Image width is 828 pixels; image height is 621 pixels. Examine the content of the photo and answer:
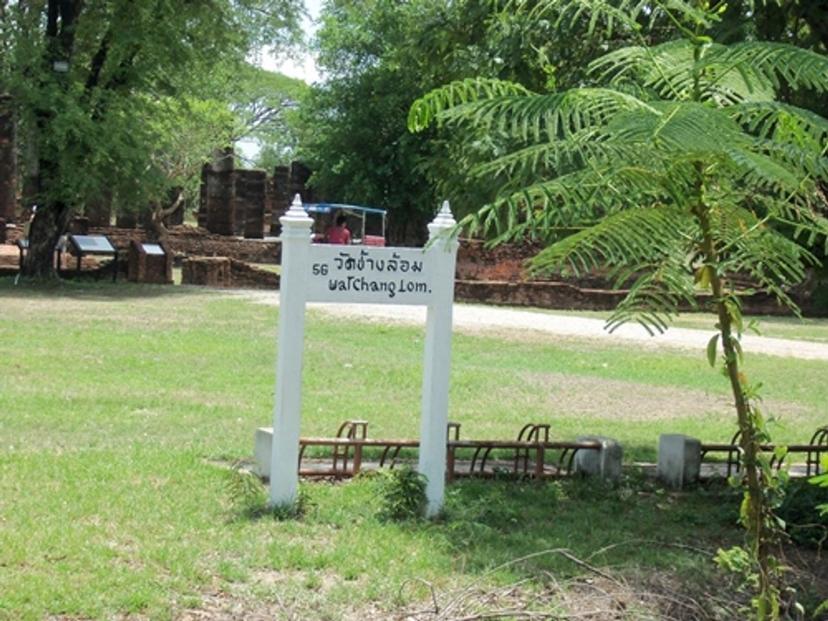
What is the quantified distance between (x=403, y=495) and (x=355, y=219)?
37.0 m

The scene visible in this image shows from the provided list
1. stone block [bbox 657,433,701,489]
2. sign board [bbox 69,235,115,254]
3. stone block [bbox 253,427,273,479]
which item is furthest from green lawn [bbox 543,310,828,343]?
stone block [bbox 253,427,273,479]

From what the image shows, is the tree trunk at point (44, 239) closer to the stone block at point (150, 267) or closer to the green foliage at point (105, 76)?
the green foliage at point (105, 76)

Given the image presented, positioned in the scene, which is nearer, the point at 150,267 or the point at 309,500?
the point at 309,500

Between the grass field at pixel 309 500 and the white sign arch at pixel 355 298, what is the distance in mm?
331

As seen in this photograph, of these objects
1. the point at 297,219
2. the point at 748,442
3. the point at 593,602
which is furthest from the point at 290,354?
the point at 748,442

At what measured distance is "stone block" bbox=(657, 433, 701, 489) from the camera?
930 centimetres

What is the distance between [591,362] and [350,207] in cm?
2376

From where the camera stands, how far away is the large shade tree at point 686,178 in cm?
399

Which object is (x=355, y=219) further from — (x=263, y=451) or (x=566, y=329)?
(x=263, y=451)

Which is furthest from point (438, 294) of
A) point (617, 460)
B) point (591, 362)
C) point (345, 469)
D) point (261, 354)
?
point (591, 362)

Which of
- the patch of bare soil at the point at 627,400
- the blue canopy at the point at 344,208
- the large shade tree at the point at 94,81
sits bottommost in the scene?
the patch of bare soil at the point at 627,400

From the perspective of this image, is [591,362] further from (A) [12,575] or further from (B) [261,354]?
(A) [12,575]

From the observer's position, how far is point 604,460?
908 centimetres

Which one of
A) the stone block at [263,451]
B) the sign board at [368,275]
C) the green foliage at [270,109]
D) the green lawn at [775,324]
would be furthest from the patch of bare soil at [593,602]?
the green foliage at [270,109]
